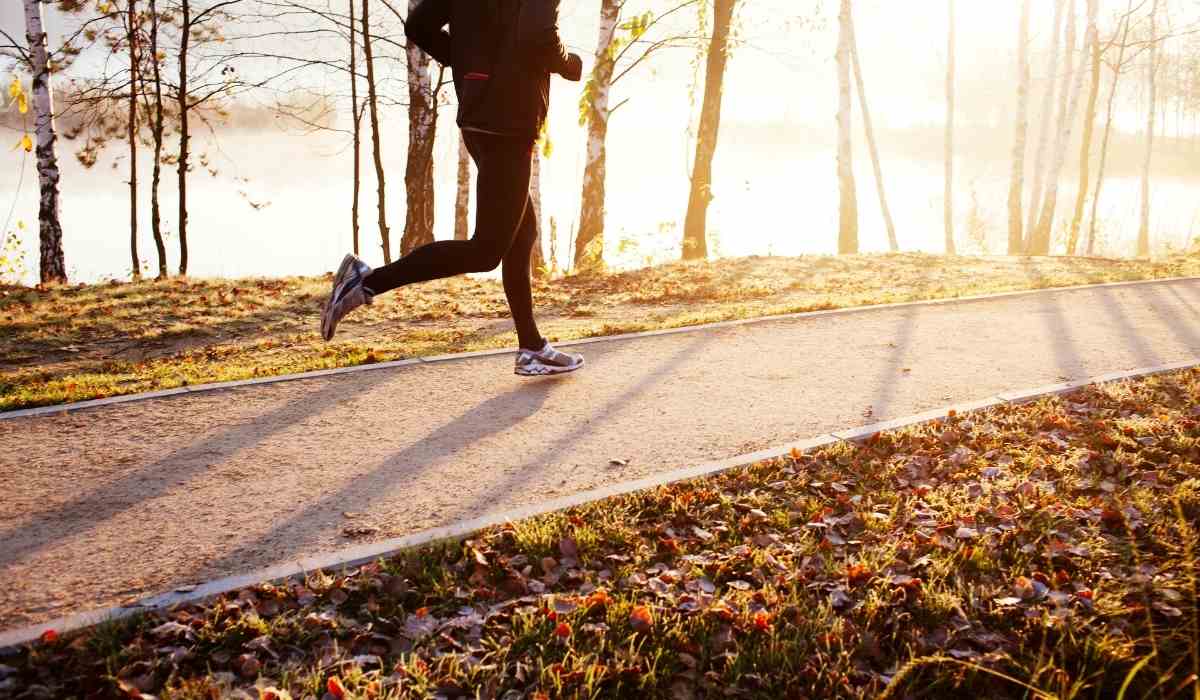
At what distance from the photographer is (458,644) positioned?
2.29m

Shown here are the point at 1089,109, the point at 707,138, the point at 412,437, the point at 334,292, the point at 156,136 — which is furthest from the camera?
the point at 1089,109

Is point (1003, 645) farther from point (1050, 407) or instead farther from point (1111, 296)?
point (1111, 296)

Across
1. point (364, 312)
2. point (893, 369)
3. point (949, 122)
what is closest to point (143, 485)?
point (893, 369)

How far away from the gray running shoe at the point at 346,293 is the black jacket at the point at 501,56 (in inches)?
36.6

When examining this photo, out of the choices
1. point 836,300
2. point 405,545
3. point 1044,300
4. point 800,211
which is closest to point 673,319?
point 836,300

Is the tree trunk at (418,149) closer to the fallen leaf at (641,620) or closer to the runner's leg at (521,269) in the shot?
the runner's leg at (521,269)

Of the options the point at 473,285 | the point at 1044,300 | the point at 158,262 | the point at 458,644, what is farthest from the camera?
the point at 158,262

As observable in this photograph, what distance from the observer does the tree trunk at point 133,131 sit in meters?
16.0

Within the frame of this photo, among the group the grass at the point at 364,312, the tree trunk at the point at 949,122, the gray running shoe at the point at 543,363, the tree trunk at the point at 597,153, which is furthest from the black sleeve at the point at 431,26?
the tree trunk at the point at 949,122

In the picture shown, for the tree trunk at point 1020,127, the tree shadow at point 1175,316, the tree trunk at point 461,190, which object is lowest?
the tree shadow at point 1175,316

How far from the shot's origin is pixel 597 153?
12.5 metres

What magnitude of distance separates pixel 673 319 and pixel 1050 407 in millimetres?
3265

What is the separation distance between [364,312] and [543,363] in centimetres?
372

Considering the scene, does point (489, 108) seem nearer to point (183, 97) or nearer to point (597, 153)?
point (597, 153)
